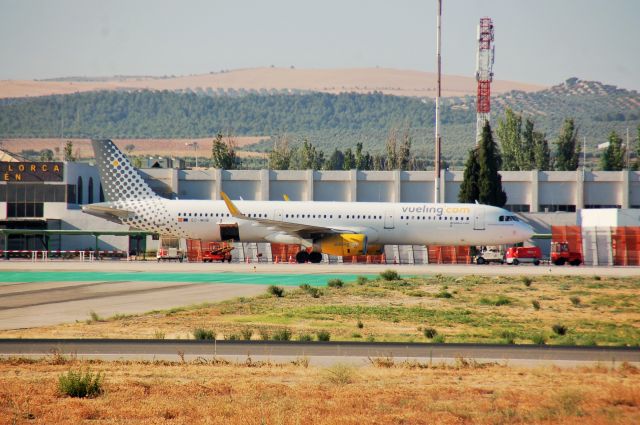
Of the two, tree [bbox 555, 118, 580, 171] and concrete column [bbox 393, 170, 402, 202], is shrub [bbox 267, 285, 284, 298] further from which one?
tree [bbox 555, 118, 580, 171]

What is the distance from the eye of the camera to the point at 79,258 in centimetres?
7256

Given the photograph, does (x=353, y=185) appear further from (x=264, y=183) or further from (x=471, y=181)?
(x=471, y=181)

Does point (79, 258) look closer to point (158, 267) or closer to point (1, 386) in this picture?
point (158, 267)

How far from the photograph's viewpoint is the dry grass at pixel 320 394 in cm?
1609

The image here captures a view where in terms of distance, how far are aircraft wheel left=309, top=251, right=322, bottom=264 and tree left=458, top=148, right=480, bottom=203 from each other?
25.9 m

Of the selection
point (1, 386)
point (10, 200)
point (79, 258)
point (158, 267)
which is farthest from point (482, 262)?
point (1, 386)

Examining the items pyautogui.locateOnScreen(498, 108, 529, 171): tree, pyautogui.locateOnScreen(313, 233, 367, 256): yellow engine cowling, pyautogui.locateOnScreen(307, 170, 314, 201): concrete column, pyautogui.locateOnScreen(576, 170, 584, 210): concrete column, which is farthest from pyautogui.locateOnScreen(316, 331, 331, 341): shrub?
pyautogui.locateOnScreen(498, 108, 529, 171): tree

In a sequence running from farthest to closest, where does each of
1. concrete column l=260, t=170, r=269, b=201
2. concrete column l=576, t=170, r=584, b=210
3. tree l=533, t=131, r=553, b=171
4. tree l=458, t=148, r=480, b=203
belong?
tree l=533, t=131, r=553, b=171
concrete column l=260, t=170, r=269, b=201
concrete column l=576, t=170, r=584, b=210
tree l=458, t=148, r=480, b=203

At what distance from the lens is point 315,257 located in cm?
6378

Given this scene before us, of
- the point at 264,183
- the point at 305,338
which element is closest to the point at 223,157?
the point at 264,183

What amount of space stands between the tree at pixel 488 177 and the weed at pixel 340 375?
66.2 m

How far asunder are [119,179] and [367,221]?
17848 mm

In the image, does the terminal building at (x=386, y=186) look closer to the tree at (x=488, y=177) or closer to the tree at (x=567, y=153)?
the tree at (x=488, y=177)

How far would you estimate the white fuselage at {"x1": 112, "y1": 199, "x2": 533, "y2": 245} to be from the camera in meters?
62.5
